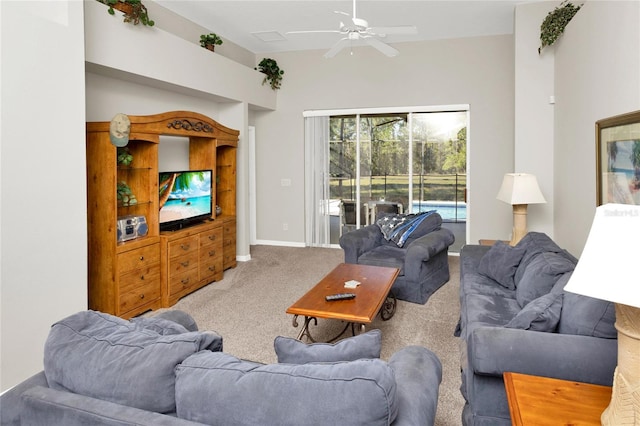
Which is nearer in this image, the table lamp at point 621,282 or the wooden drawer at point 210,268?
the table lamp at point 621,282

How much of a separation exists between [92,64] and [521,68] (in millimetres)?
4432

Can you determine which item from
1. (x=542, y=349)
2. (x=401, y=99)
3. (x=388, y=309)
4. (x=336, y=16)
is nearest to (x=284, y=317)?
(x=388, y=309)

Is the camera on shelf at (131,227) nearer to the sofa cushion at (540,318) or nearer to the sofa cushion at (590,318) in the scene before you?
the sofa cushion at (540,318)

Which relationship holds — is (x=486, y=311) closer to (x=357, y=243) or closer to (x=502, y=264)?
(x=502, y=264)

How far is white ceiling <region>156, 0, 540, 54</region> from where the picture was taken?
5184 mm

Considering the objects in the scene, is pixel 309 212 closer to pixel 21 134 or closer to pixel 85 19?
pixel 85 19

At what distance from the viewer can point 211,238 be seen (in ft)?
17.1

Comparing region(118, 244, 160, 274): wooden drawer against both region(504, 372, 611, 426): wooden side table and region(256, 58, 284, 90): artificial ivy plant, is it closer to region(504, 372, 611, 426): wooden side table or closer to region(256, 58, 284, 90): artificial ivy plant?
region(504, 372, 611, 426): wooden side table

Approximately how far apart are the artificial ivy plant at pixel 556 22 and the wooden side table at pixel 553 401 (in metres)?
4.01

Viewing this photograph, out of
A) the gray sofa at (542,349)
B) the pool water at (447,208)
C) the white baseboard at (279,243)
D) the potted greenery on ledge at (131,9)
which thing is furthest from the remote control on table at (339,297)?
the white baseboard at (279,243)

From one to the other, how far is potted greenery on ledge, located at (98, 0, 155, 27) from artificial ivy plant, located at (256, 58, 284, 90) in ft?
9.90

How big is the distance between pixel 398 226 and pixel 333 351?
3.92 metres

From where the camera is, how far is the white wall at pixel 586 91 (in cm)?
289

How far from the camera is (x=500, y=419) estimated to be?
2.05 meters
